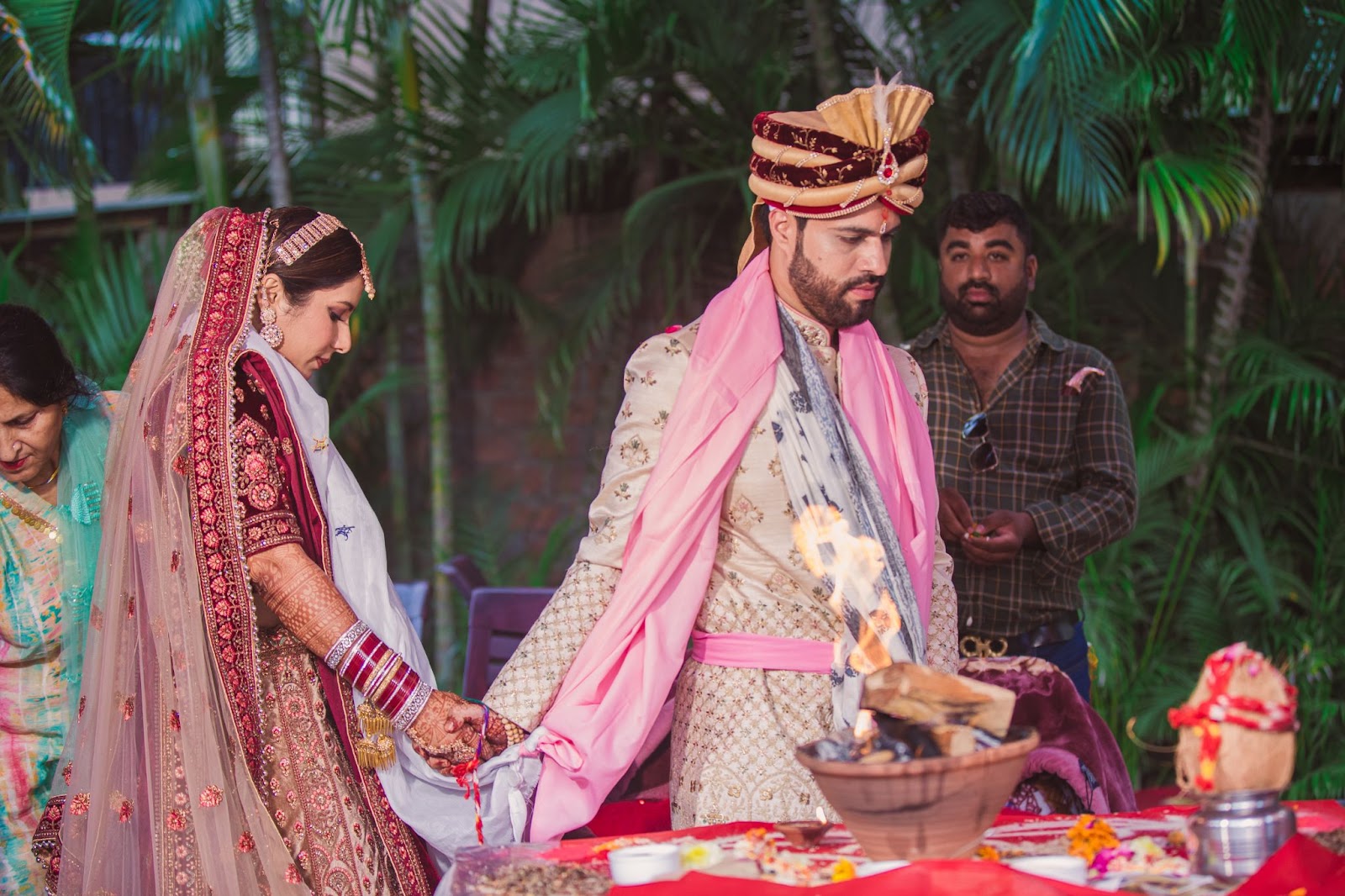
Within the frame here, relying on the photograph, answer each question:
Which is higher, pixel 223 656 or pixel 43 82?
pixel 43 82

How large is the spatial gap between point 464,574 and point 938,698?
2.48 metres

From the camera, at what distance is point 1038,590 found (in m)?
3.59

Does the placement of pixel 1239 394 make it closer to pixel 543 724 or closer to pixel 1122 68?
pixel 1122 68

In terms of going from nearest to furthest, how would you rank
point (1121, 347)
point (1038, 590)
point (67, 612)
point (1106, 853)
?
point (1106, 853), point (67, 612), point (1038, 590), point (1121, 347)

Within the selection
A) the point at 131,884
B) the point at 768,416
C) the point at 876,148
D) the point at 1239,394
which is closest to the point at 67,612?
the point at 131,884

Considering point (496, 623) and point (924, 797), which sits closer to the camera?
point (924, 797)

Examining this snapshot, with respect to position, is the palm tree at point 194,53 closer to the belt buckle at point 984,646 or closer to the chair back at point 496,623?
the chair back at point 496,623

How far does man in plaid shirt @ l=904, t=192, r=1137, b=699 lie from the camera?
3570 millimetres

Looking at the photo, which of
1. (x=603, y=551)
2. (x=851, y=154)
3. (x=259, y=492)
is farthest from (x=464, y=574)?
(x=851, y=154)

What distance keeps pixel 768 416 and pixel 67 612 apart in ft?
5.12

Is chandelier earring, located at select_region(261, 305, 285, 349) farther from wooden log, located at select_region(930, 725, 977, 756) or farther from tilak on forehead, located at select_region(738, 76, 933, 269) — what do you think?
wooden log, located at select_region(930, 725, 977, 756)

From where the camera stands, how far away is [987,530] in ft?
11.3

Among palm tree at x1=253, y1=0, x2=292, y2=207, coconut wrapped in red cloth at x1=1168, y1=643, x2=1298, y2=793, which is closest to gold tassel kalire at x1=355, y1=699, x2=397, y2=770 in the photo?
coconut wrapped in red cloth at x1=1168, y1=643, x2=1298, y2=793

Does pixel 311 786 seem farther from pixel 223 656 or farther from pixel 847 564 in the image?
pixel 847 564
